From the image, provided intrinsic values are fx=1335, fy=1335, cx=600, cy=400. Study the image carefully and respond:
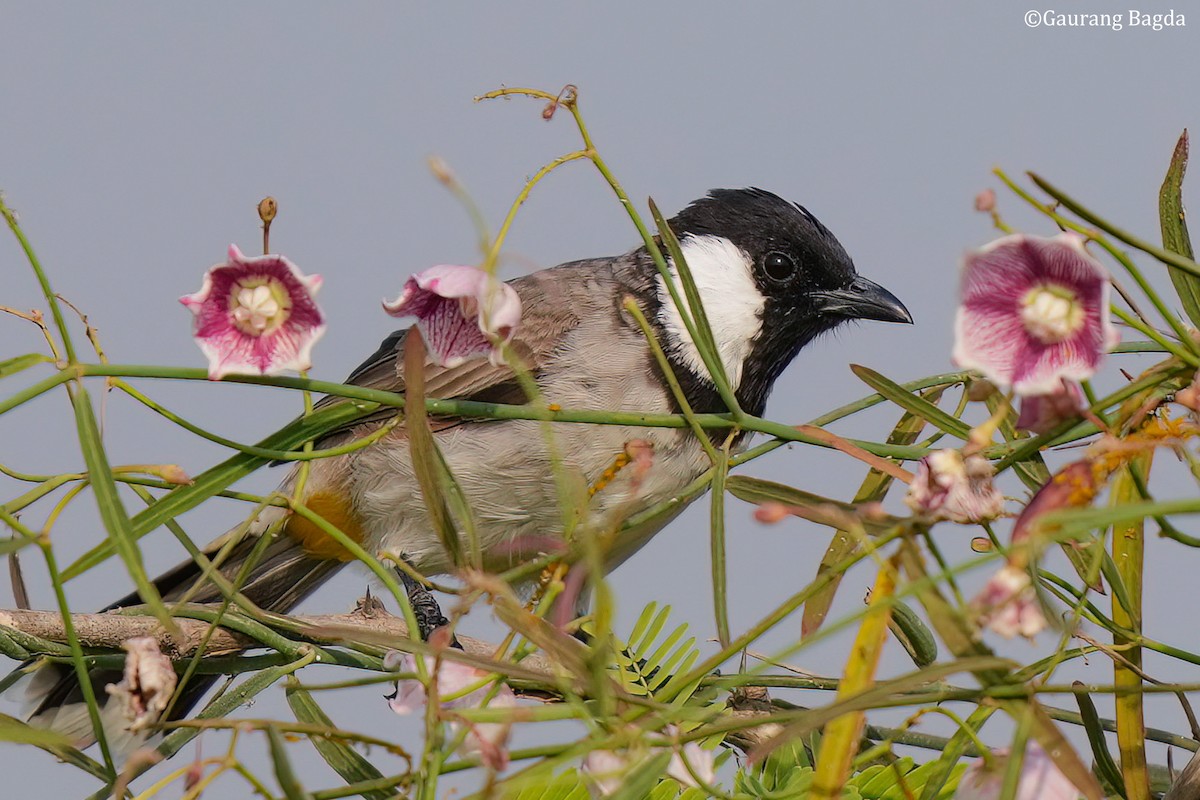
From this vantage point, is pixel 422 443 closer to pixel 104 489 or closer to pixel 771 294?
pixel 104 489

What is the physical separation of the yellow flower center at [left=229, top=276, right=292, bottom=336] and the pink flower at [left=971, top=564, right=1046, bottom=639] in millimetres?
543

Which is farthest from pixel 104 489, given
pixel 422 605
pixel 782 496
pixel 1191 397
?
pixel 422 605

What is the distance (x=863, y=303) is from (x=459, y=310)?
198cm

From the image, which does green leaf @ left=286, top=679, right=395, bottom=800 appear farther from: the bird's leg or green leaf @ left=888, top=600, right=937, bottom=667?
the bird's leg

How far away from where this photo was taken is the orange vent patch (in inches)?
118

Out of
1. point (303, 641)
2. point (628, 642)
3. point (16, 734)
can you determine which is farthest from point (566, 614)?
point (628, 642)

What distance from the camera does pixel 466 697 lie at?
1.05m

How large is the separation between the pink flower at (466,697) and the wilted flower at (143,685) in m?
0.18

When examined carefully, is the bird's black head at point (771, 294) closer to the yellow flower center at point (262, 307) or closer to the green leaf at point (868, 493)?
the green leaf at point (868, 493)

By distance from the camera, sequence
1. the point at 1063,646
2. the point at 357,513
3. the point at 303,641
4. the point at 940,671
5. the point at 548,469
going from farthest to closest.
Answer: the point at 357,513 < the point at 548,469 < the point at 303,641 < the point at 1063,646 < the point at 940,671

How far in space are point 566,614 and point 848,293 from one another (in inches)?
88.9

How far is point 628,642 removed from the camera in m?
1.95

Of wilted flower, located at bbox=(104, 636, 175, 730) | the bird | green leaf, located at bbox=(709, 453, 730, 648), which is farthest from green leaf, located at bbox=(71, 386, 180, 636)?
the bird

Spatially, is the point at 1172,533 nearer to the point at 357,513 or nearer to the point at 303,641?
the point at 303,641
